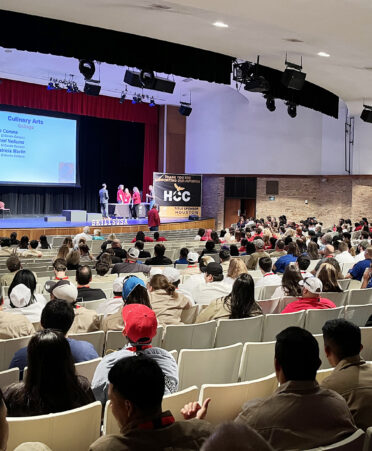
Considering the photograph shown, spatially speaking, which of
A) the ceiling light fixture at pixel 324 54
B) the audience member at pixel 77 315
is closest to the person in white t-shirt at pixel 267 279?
the audience member at pixel 77 315

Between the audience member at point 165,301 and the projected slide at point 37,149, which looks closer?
the audience member at point 165,301

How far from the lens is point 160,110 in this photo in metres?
22.6

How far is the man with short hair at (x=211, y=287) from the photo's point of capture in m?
5.60

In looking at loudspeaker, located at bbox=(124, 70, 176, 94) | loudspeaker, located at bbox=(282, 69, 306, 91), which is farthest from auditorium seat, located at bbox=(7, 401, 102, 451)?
loudspeaker, located at bbox=(124, 70, 176, 94)

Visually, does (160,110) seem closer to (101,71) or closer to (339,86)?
(101,71)

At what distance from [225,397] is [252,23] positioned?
6.74 metres

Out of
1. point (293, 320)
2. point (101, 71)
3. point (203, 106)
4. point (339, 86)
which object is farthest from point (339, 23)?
point (203, 106)

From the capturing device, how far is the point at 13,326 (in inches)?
154

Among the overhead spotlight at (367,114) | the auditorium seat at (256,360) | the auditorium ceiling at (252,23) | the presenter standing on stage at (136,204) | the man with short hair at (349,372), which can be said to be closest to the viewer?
the man with short hair at (349,372)

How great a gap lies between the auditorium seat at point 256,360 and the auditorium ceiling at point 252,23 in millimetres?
4122

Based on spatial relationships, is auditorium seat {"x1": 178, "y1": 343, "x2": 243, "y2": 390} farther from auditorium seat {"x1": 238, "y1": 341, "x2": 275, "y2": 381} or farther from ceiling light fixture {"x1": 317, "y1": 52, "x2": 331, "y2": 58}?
ceiling light fixture {"x1": 317, "y1": 52, "x2": 331, "y2": 58}

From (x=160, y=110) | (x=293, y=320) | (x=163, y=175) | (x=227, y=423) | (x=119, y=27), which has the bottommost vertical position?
(x=293, y=320)

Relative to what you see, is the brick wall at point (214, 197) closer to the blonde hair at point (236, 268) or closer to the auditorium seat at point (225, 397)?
the blonde hair at point (236, 268)

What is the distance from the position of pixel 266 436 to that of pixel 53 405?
99 cm
